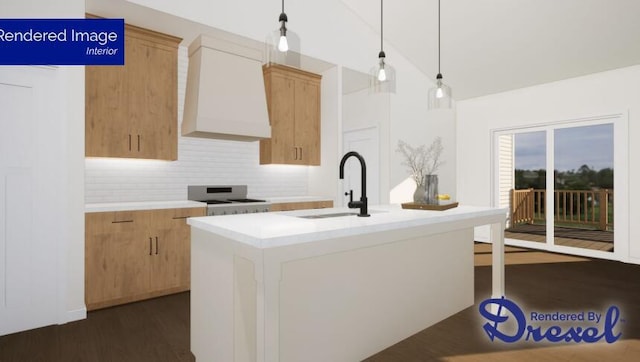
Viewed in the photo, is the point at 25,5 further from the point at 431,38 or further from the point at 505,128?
the point at 505,128

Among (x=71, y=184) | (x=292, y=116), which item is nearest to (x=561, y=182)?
(x=292, y=116)

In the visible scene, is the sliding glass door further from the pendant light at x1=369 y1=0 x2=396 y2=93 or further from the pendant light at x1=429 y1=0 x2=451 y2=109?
the pendant light at x1=369 y1=0 x2=396 y2=93

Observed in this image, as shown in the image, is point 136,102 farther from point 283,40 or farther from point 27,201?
point 283,40

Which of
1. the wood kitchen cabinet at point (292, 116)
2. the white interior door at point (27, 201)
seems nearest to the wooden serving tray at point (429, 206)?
the wood kitchen cabinet at point (292, 116)

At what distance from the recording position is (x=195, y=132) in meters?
4.00

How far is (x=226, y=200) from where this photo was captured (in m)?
4.40

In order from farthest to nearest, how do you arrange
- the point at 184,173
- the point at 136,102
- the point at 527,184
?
the point at 527,184 → the point at 184,173 → the point at 136,102

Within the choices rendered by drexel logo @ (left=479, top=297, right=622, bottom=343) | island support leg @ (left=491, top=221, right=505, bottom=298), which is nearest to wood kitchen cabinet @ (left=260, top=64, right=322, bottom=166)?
island support leg @ (left=491, top=221, right=505, bottom=298)

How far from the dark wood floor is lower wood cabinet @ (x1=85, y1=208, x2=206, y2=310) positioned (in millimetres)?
128

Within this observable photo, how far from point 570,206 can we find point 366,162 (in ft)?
12.3

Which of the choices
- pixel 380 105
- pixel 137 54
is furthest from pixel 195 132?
pixel 380 105

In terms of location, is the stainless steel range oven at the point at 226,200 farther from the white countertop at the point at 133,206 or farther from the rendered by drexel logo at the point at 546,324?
the rendered by drexel logo at the point at 546,324

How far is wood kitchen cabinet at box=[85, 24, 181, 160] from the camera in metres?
3.39

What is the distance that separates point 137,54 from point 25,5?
3.12 feet
